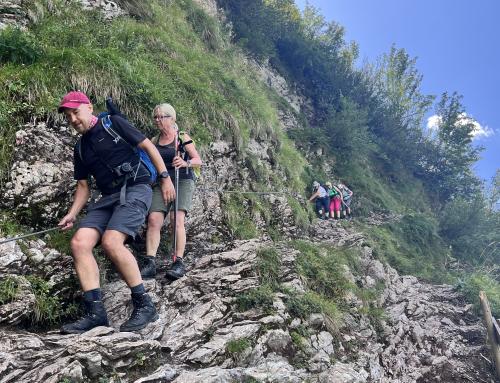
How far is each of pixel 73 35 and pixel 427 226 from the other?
19.5 metres

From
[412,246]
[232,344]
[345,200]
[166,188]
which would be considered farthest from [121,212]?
[412,246]

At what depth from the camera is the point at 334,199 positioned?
55.5ft

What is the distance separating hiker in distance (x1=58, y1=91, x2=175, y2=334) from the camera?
13.7ft

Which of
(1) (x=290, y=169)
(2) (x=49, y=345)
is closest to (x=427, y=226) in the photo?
(1) (x=290, y=169)

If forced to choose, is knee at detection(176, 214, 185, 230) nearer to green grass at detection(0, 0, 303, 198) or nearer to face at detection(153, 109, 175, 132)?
face at detection(153, 109, 175, 132)

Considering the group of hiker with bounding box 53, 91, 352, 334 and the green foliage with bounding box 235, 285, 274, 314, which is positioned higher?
the group of hiker with bounding box 53, 91, 352, 334

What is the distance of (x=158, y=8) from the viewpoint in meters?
12.2

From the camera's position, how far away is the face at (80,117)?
443 cm

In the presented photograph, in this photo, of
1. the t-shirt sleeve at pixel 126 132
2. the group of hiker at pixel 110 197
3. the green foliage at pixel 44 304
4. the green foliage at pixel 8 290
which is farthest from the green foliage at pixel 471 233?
the green foliage at pixel 8 290

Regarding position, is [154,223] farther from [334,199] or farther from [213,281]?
[334,199]

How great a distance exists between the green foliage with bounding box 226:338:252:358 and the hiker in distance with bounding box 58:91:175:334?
1022 mm

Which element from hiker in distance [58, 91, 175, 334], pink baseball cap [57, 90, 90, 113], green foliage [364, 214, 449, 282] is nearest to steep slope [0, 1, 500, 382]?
hiker in distance [58, 91, 175, 334]

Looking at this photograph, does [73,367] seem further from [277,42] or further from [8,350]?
[277,42]

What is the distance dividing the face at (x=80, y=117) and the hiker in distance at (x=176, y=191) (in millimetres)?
1345
